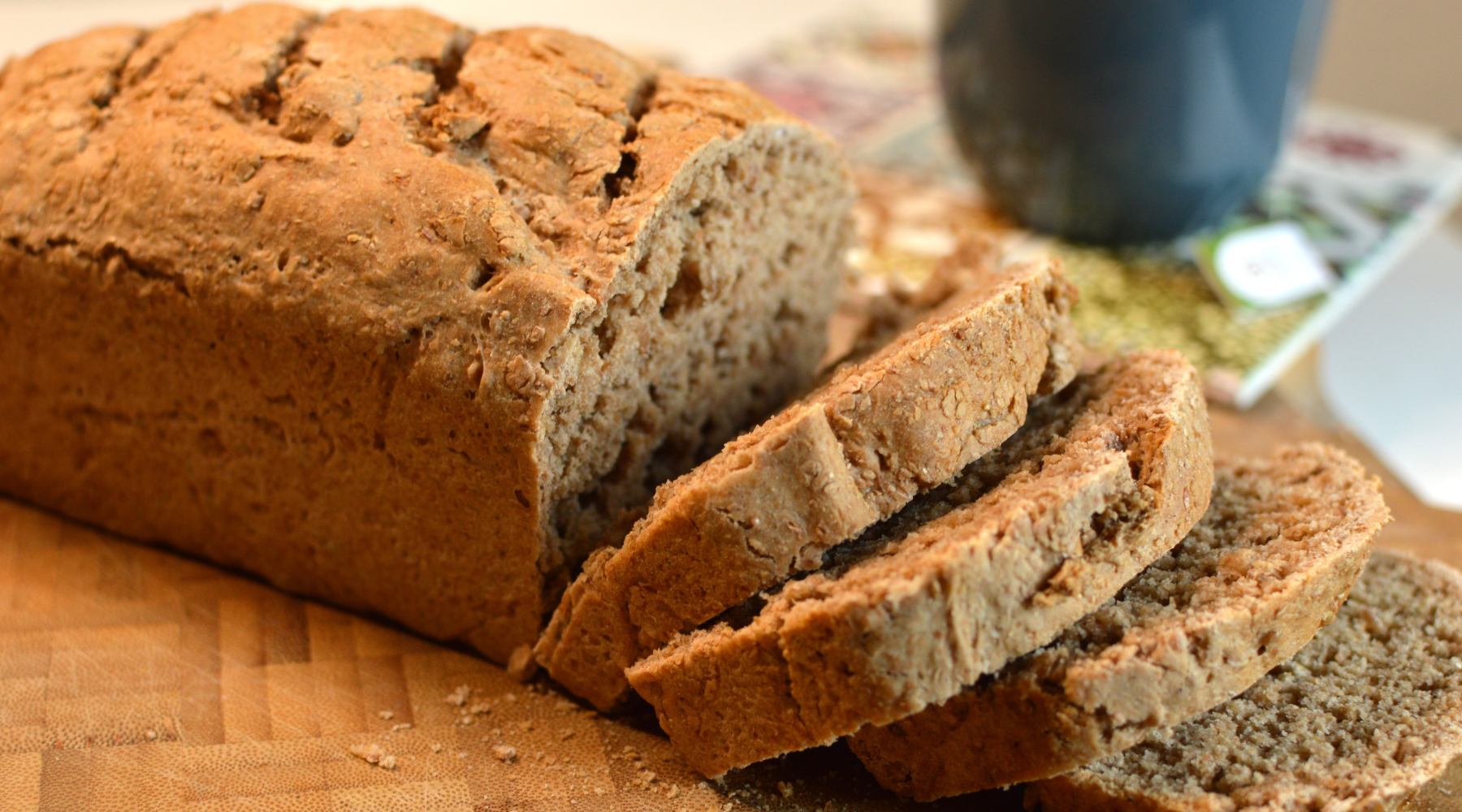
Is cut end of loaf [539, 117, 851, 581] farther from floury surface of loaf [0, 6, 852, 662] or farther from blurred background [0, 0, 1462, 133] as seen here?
blurred background [0, 0, 1462, 133]

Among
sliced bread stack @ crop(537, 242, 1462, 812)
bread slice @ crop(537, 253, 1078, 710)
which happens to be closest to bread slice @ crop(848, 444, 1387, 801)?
sliced bread stack @ crop(537, 242, 1462, 812)

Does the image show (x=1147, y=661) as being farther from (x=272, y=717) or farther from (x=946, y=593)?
(x=272, y=717)

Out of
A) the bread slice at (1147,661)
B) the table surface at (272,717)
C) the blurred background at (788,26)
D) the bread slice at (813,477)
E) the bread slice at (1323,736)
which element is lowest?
the blurred background at (788,26)

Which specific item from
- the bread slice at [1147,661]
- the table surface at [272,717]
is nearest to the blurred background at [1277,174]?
the table surface at [272,717]

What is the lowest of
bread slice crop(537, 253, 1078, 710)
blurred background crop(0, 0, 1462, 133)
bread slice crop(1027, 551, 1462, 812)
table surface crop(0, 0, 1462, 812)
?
blurred background crop(0, 0, 1462, 133)

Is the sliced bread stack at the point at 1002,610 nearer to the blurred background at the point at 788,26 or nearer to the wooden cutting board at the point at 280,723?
the wooden cutting board at the point at 280,723

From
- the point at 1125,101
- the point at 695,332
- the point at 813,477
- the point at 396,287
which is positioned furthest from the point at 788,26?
the point at 813,477

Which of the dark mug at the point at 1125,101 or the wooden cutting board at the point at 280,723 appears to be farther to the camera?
the dark mug at the point at 1125,101
